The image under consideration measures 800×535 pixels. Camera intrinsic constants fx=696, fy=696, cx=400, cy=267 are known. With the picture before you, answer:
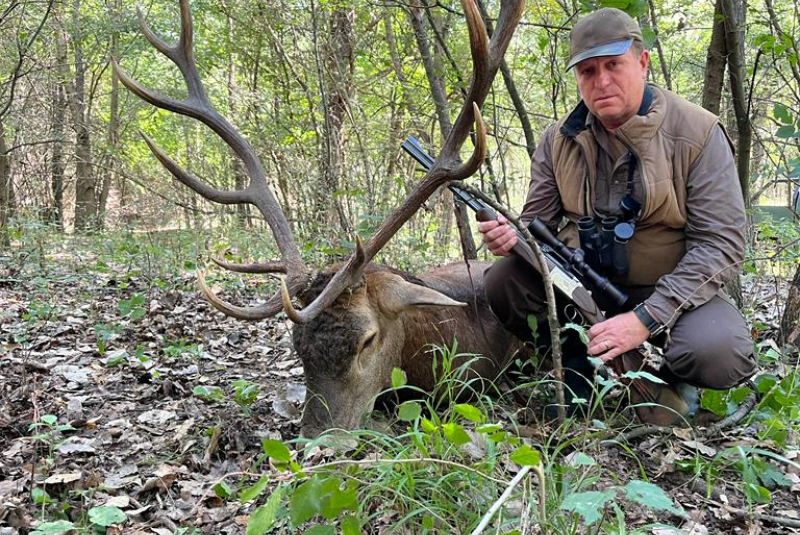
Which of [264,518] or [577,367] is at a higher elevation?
[577,367]

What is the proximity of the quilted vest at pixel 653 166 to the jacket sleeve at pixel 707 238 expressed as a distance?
7 centimetres

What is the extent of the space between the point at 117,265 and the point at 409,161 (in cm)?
412

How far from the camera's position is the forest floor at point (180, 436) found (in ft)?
9.59

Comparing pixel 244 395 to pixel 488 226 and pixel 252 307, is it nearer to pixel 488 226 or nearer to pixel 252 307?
pixel 252 307

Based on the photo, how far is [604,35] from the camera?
3.73m

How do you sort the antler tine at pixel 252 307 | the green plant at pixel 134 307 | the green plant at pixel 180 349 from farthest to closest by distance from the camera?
the green plant at pixel 134 307
the green plant at pixel 180 349
the antler tine at pixel 252 307

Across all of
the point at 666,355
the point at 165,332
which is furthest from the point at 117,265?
the point at 666,355

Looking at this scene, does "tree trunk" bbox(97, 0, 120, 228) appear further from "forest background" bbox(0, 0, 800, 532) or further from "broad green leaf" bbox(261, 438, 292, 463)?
"broad green leaf" bbox(261, 438, 292, 463)

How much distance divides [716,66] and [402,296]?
309 cm

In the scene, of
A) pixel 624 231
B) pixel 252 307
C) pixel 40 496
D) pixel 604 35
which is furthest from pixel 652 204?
pixel 40 496

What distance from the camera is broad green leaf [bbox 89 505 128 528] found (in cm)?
269

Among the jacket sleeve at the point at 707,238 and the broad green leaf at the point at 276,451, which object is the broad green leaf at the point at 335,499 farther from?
the jacket sleeve at the point at 707,238

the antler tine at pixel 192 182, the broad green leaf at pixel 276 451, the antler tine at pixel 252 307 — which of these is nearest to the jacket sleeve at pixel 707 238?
the antler tine at pixel 252 307

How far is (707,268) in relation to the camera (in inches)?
142
